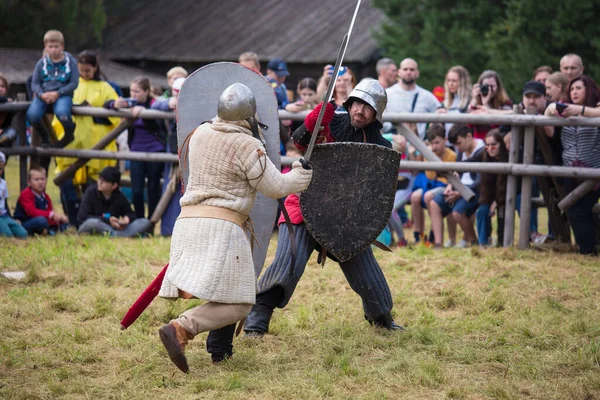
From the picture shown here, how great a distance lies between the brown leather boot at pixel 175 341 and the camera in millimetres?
4469

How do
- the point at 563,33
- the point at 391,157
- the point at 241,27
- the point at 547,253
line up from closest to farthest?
the point at 391,157
the point at 547,253
the point at 563,33
the point at 241,27

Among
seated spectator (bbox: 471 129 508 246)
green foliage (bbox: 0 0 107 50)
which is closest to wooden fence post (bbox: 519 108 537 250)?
seated spectator (bbox: 471 129 508 246)

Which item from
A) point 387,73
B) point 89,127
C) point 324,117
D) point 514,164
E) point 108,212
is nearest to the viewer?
point 324,117

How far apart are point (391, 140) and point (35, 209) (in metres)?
3.29

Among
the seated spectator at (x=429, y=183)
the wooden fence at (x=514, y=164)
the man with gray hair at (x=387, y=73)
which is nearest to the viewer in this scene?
the wooden fence at (x=514, y=164)

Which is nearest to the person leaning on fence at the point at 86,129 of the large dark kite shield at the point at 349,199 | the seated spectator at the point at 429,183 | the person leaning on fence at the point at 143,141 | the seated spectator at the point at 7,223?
the person leaning on fence at the point at 143,141

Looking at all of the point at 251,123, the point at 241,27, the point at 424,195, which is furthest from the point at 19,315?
the point at 241,27

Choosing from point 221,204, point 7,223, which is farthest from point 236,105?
point 7,223

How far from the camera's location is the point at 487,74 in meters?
8.62

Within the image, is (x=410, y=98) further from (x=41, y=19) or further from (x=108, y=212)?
(x=41, y=19)

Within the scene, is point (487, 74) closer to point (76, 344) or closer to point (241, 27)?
point (76, 344)

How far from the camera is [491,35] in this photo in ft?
52.2

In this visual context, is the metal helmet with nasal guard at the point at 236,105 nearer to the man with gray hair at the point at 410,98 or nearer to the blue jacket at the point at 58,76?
the man with gray hair at the point at 410,98

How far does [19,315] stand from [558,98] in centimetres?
482
